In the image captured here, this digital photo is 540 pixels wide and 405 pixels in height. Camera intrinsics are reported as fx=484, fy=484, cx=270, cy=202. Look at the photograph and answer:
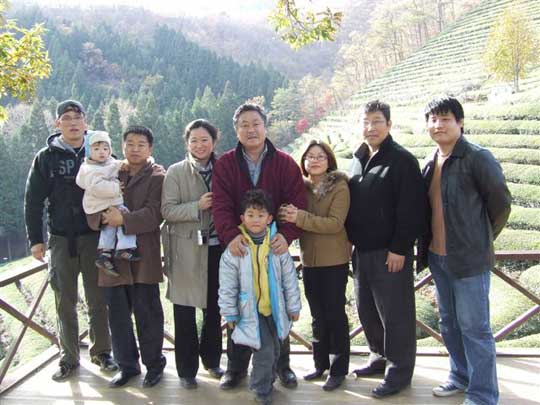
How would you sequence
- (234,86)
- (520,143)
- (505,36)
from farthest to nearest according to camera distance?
(234,86) → (505,36) → (520,143)

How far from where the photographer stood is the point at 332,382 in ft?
9.36

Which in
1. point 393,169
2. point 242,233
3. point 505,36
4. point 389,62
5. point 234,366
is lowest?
point 234,366

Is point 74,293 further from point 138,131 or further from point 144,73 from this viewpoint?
point 144,73

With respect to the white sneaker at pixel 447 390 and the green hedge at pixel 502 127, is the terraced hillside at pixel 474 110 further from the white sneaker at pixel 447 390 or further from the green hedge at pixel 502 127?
the white sneaker at pixel 447 390

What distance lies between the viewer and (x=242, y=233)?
2670 millimetres

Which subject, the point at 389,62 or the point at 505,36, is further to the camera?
the point at 389,62

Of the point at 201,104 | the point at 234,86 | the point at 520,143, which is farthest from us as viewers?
the point at 234,86

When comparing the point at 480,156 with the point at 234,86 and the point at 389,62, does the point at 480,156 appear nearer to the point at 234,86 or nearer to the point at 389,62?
the point at 389,62

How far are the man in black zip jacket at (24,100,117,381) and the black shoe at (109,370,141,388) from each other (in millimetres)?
213

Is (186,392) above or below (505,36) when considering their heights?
below

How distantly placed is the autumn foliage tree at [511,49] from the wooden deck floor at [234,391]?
2485cm

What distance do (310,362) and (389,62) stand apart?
52.7m

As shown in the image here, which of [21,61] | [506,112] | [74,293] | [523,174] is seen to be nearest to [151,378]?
[74,293]

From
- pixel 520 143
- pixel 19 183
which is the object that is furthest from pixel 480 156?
pixel 19 183
